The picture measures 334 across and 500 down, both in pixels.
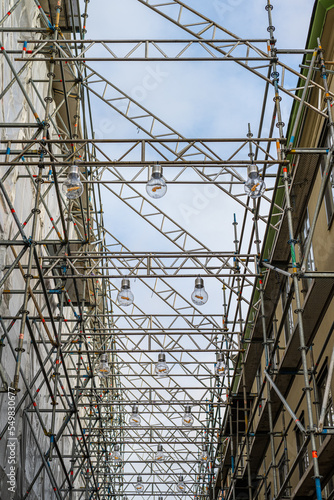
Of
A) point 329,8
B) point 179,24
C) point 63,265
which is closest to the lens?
point 329,8

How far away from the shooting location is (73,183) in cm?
1343

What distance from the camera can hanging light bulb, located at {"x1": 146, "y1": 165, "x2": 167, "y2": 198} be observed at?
45.1 feet

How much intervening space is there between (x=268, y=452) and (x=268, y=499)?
5.12 ft

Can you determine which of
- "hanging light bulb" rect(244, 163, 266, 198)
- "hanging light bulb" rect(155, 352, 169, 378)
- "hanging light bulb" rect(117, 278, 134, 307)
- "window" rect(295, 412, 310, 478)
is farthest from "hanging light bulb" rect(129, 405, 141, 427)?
"hanging light bulb" rect(244, 163, 266, 198)

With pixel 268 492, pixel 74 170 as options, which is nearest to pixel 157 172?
pixel 74 170

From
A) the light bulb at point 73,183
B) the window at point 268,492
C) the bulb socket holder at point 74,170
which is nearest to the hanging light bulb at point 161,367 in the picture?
the window at point 268,492

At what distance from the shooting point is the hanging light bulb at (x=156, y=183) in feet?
45.1

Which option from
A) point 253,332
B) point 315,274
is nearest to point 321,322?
point 315,274

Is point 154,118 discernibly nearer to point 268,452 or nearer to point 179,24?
point 179,24

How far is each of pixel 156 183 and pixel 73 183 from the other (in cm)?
159

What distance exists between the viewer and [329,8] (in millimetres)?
12867

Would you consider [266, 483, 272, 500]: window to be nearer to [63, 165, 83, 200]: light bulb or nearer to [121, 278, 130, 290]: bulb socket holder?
[121, 278, 130, 290]: bulb socket holder

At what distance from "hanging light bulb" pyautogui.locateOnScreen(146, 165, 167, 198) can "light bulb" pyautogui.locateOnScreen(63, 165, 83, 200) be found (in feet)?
4.37

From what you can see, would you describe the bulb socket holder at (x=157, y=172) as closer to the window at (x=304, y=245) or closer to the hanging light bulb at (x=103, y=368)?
the window at (x=304, y=245)
